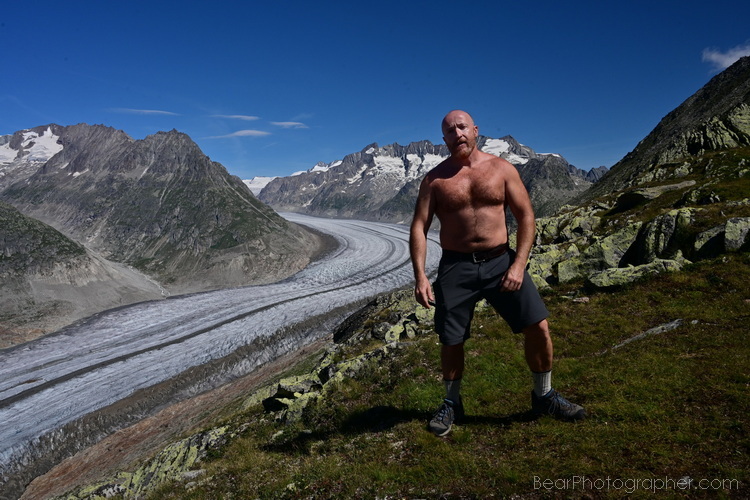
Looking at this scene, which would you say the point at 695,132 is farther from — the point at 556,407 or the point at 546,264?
the point at 556,407

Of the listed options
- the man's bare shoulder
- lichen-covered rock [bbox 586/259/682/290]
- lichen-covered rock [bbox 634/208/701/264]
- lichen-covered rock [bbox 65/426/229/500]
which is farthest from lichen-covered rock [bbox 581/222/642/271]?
lichen-covered rock [bbox 65/426/229/500]

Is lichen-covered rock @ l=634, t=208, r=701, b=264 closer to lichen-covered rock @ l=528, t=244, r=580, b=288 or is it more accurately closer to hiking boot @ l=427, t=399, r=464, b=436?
lichen-covered rock @ l=528, t=244, r=580, b=288

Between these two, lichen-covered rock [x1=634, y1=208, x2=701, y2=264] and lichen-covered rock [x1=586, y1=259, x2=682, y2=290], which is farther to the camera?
lichen-covered rock [x1=634, y1=208, x2=701, y2=264]

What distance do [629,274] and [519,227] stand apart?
37.6 ft

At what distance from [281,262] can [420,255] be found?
10284 centimetres

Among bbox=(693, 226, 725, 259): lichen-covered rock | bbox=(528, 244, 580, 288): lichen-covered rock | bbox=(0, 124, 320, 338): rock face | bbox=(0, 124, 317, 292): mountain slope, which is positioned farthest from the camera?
bbox=(0, 124, 317, 292): mountain slope

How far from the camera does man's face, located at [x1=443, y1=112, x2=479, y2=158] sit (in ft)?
18.8

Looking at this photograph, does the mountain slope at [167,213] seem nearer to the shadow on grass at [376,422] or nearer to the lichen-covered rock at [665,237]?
the lichen-covered rock at [665,237]

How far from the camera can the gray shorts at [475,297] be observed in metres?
5.61

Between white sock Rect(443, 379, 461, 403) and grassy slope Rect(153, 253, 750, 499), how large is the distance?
550mm

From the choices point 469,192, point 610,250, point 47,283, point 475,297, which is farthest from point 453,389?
point 47,283

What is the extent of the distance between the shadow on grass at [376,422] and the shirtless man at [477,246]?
96 cm

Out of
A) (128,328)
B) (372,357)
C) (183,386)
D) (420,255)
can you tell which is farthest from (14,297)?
(420,255)

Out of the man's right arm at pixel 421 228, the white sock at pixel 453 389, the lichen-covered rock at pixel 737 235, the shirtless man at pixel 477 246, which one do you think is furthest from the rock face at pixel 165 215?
the lichen-covered rock at pixel 737 235
